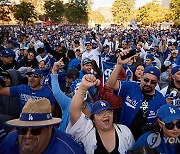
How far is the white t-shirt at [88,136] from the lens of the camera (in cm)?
341

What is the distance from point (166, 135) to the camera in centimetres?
335

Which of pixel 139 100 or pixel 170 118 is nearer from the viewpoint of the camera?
pixel 170 118

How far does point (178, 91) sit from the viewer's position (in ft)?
15.0

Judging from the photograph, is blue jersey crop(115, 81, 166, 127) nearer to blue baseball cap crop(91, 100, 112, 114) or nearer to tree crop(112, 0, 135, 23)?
blue baseball cap crop(91, 100, 112, 114)

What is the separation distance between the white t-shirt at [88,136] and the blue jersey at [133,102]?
0.70m

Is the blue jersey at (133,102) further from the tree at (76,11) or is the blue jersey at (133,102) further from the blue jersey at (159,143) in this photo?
the tree at (76,11)

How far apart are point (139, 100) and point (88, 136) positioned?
98 centimetres

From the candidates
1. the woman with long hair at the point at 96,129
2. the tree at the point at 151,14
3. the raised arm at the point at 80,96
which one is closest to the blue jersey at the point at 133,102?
the woman with long hair at the point at 96,129

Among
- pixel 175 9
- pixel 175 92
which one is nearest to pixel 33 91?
pixel 175 92

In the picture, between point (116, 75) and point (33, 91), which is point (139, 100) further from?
point (33, 91)

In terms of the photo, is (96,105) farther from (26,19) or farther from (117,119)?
(26,19)

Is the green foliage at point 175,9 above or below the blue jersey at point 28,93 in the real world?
above

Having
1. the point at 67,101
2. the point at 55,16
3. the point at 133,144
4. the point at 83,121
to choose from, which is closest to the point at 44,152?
the point at 83,121

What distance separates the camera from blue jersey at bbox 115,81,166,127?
414cm
